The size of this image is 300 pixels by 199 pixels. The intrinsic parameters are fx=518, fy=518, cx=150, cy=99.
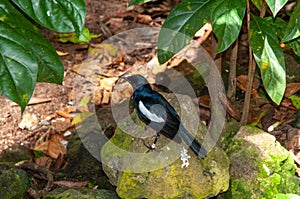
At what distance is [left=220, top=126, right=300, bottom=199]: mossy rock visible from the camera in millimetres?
3291

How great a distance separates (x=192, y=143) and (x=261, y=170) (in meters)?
0.52

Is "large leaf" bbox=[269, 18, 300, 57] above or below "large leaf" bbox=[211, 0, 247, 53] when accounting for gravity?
below

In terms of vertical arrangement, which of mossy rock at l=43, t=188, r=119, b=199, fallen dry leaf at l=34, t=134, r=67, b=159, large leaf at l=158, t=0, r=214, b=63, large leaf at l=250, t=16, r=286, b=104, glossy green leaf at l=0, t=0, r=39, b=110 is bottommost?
fallen dry leaf at l=34, t=134, r=67, b=159

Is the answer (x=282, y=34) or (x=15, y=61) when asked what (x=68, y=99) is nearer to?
(x=282, y=34)

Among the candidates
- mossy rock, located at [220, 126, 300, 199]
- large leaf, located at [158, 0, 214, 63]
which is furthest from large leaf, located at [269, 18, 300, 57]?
mossy rock, located at [220, 126, 300, 199]

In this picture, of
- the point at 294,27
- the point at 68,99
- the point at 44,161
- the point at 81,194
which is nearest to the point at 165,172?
the point at 81,194

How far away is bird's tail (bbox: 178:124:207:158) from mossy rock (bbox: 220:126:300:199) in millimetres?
344

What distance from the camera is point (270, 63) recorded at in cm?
297

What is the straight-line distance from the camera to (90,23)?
18.8 ft

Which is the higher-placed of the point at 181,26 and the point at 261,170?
the point at 181,26

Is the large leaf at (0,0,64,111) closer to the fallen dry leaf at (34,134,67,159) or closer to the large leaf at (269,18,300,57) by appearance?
the large leaf at (269,18,300,57)

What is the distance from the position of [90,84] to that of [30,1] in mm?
3096

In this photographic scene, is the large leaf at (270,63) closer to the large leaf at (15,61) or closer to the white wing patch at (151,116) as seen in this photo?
the white wing patch at (151,116)

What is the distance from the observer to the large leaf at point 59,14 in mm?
1932
